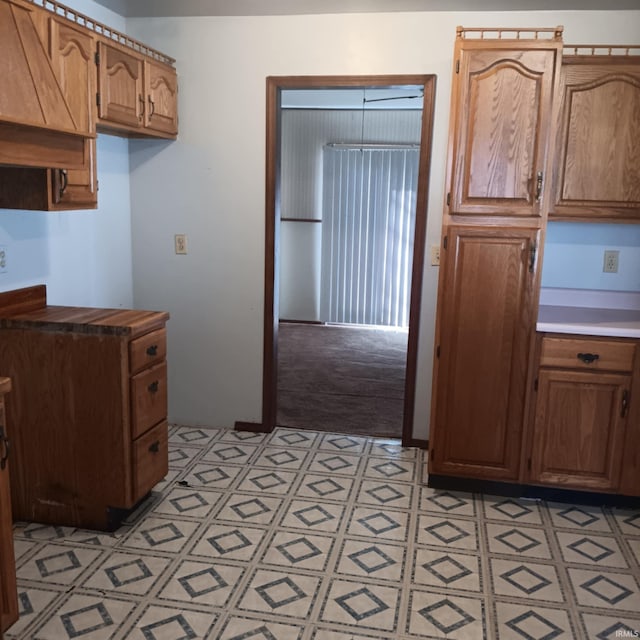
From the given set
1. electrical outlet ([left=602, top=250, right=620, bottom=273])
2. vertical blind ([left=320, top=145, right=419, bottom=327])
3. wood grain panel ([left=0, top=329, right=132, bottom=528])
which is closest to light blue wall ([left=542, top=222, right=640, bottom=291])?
electrical outlet ([left=602, top=250, right=620, bottom=273])

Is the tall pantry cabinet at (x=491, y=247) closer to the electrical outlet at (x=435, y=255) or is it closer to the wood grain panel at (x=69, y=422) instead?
the electrical outlet at (x=435, y=255)

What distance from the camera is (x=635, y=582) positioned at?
240 cm

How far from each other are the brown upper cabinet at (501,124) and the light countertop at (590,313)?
1.75 ft

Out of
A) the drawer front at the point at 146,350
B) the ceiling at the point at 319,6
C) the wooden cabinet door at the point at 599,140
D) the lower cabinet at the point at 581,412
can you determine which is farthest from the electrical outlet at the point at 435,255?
the drawer front at the point at 146,350

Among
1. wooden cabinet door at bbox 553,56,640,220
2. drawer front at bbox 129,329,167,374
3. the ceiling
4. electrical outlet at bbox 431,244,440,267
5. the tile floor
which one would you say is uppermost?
the ceiling

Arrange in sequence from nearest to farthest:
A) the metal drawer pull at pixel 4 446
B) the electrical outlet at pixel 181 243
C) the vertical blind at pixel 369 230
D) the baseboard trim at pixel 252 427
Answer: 1. the metal drawer pull at pixel 4 446
2. the electrical outlet at pixel 181 243
3. the baseboard trim at pixel 252 427
4. the vertical blind at pixel 369 230

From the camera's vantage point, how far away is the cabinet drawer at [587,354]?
9.21ft

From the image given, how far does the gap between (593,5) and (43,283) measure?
293 centimetres

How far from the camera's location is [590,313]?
3.24 meters

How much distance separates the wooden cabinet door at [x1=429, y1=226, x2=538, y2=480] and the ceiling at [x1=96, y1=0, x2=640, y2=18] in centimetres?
117

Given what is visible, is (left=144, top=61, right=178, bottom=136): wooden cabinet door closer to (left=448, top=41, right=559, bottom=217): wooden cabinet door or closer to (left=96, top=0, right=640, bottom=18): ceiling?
(left=96, top=0, right=640, bottom=18): ceiling

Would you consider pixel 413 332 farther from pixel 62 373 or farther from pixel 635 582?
pixel 62 373

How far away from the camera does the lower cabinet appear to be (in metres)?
2.83

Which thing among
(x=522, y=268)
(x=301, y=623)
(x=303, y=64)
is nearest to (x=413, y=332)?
(x=522, y=268)
